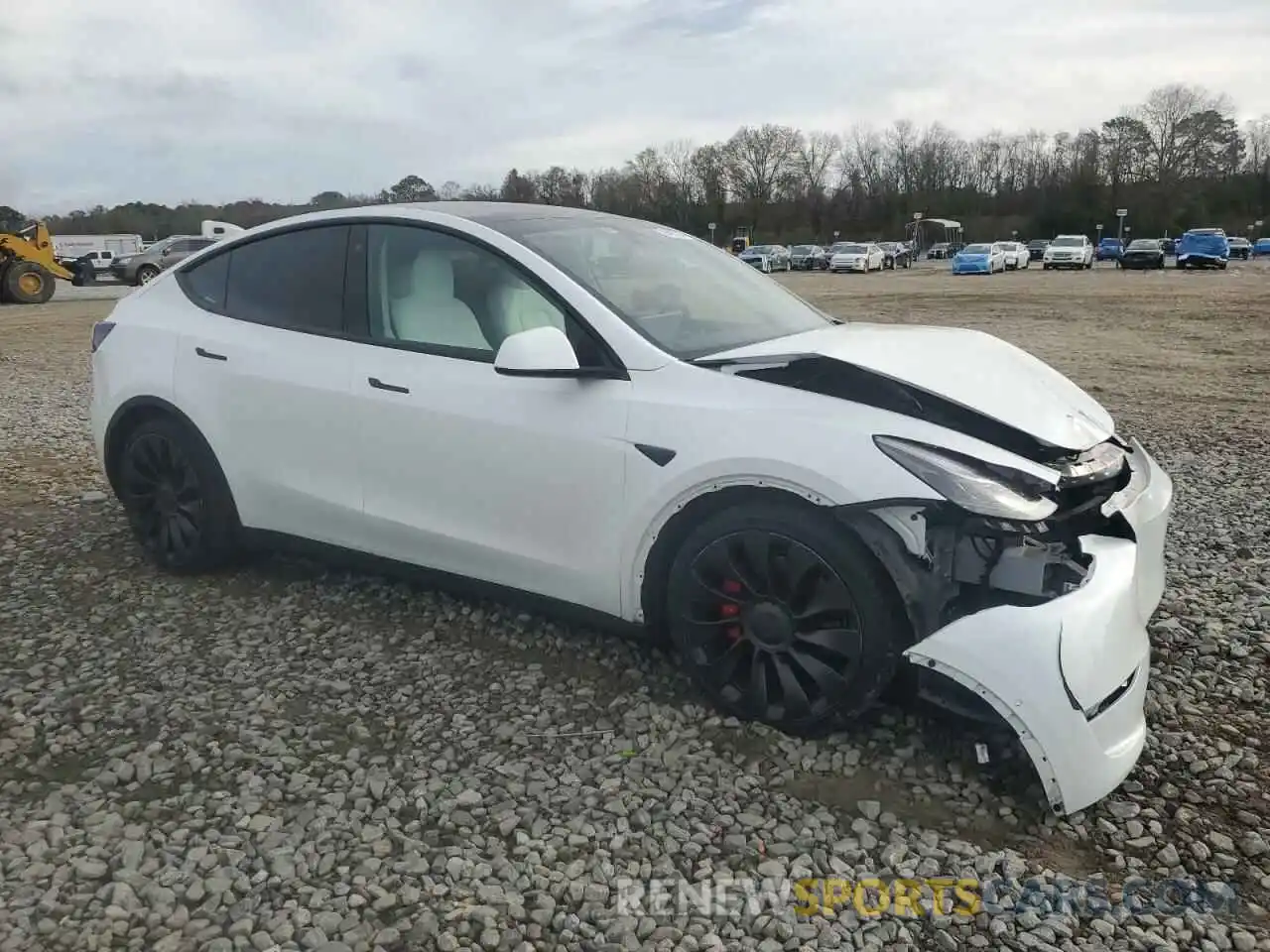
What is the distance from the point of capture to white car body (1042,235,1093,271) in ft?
149

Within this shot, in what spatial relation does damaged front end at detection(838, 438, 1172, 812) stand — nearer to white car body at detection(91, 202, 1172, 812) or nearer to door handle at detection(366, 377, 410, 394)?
white car body at detection(91, 202, 1172, 812)

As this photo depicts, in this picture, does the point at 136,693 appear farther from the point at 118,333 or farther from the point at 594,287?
the point at 594,287

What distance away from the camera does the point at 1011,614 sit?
2625mm

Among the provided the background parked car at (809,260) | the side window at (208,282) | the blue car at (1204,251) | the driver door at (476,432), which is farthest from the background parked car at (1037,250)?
the driver door at (476,432)

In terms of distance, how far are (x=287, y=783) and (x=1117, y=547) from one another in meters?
2.51

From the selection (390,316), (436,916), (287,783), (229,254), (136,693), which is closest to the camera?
(436,916)

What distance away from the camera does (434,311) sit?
3.73 meters

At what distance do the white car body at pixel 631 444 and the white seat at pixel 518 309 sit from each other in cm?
1

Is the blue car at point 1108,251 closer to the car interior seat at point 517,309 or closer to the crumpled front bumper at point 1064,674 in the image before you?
the car interior seat at point 517,309

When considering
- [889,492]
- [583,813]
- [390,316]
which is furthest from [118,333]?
[889,492]

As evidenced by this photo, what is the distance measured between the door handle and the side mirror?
1.72 feet

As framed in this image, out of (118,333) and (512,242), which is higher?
(512,242)

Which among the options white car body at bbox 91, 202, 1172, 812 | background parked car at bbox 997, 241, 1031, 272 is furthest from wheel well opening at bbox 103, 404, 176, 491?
background parked car at bbox 997, 241, 1031, 272

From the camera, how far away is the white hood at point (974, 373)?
3.00 metres
